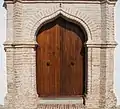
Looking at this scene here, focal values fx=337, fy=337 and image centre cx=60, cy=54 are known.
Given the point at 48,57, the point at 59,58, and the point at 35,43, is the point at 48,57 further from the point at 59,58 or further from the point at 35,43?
the point at 35,43

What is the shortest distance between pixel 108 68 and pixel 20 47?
7.94 feet

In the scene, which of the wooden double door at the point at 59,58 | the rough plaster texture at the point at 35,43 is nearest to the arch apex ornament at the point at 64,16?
the rough plaster texture at the point at 35,43

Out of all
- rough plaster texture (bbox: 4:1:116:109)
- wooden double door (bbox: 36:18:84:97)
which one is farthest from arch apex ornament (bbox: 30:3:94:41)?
wooden double door (bbox: 36:18:84:97)

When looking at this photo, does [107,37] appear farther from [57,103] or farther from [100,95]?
[57,103]

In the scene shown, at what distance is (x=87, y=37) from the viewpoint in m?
9.12

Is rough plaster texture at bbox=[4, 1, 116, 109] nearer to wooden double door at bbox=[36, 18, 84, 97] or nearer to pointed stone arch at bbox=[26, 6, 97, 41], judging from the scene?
pointed stone arch at bbox=[26, 6, 97, 41]

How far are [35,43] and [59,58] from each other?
0.82 meters

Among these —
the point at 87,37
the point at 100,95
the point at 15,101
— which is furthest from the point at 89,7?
the point at 15,101

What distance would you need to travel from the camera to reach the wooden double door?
365 inches

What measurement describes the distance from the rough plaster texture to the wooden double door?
0.27 metres

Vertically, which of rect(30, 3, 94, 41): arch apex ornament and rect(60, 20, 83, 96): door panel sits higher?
rect(30, 3, 94, 41): arch apex ornament

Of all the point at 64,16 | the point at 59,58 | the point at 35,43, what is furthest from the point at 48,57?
the point at 64,16

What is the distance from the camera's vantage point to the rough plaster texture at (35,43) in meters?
8.97

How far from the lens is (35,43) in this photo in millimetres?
8977
